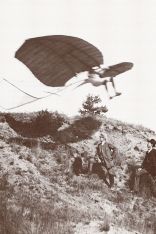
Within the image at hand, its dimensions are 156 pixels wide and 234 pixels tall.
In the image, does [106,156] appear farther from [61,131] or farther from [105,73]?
[105,73]

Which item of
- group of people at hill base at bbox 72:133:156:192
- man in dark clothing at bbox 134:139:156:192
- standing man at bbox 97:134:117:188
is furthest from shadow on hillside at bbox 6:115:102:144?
man in dark clothing at bbox 134:139:156:192

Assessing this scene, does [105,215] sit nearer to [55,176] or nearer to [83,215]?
[83,215]

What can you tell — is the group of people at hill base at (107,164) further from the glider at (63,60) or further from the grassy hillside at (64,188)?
the glider at (63,60)

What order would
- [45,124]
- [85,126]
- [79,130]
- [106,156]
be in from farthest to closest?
1. [85,126]
2. [79,130]
3. [45,124]
4. [106,156]

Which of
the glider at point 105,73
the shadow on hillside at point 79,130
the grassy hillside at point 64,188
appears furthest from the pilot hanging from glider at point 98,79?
the shadow on hillside at point 79,130

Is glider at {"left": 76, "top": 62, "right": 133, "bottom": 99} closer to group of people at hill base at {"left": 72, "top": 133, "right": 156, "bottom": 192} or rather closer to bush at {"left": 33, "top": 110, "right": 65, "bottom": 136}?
group of people at hill base at {"left": 72, "top": 133, "right": 156, "bottom": 192}

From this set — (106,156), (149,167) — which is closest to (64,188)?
(106,156)

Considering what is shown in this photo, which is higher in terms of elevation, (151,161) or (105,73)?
(105,73)
